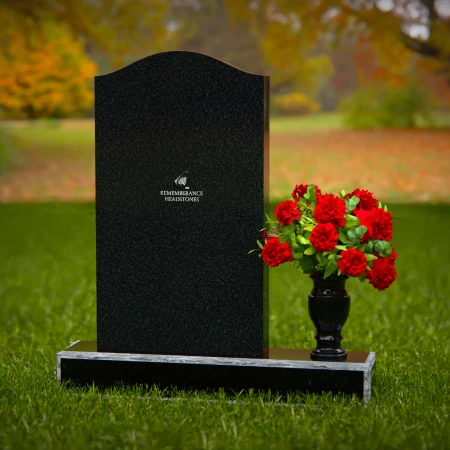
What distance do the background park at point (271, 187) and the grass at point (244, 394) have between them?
0.05 ft

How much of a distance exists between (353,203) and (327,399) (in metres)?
1.15

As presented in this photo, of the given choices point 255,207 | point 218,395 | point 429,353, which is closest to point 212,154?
point 255,207

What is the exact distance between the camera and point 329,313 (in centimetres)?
526

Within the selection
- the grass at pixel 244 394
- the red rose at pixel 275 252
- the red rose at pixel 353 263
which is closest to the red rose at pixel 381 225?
the red rose at pixel 353 263

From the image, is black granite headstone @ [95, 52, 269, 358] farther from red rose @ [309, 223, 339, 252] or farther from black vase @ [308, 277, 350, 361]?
red rose @ [309, 223, 339, 252]

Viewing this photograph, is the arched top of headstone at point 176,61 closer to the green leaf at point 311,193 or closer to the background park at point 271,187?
the green leaf at point 311,193

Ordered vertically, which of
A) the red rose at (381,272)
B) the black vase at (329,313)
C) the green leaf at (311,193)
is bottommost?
the black vase at (329,313)

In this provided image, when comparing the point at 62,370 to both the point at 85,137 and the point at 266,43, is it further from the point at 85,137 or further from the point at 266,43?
the point at 85,137

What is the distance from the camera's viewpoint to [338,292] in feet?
17.3

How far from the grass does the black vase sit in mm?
286

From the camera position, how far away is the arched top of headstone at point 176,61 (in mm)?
5391

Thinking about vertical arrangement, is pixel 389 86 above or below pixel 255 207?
above

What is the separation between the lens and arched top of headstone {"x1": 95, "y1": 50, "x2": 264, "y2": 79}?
5.39m

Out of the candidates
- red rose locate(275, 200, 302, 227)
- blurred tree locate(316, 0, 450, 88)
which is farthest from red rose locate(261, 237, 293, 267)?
blurred tree locate(316, 0, 450, 88)
